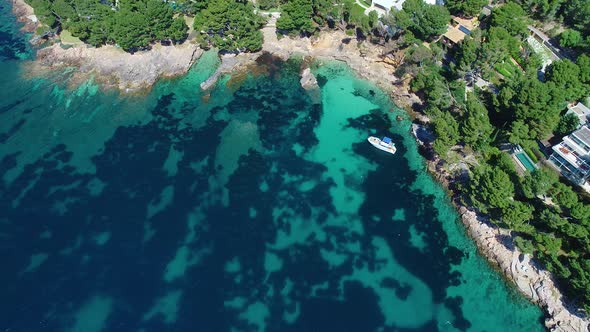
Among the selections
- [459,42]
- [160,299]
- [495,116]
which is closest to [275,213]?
[160,299]

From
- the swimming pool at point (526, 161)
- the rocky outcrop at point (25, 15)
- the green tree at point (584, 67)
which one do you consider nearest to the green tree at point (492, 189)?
the swimming pool at point (526, 161)

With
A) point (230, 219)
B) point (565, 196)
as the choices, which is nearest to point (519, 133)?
point (565, 196)

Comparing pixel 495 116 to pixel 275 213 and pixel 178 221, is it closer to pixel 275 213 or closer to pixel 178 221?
pixel 275 213

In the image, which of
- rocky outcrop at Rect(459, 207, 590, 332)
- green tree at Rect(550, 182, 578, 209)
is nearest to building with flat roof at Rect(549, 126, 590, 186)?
green tree at Rect(550, 182, 578, 209)

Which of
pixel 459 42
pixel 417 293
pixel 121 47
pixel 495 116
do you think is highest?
pixel 459 42

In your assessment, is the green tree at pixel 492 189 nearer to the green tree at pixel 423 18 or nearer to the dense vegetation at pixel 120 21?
the green tree at pixel 423 18

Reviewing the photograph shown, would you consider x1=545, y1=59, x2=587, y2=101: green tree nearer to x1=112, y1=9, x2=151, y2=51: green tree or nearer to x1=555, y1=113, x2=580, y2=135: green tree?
x1=555, y1=113, x2=580, y2=135: green tree

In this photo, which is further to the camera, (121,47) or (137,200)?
(121,47)
